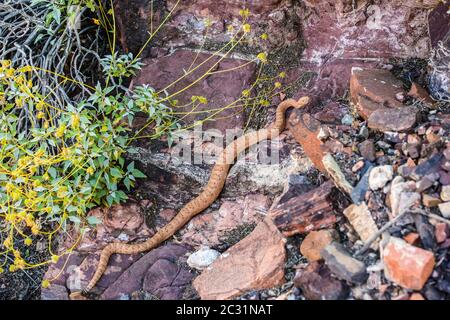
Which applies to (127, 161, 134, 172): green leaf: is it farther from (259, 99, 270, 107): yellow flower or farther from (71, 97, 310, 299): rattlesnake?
(259, 99, 270, 107): yellow flower

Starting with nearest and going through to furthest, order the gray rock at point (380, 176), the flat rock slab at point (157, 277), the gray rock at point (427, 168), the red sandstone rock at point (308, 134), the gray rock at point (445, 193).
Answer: the gray rock at point (445, 193)
the gray rock at point (427, 168)
the gray rock at point (380, 176)
the flat rock slab at point (157, 277)
the red sandstone rock at point (308, 134)

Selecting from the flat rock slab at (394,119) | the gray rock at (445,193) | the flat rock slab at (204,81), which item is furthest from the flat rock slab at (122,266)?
the gray rock at (445,193)

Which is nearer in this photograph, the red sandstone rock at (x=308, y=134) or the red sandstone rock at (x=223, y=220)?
Answer: the red sandstone rock at (x=308, y=134)

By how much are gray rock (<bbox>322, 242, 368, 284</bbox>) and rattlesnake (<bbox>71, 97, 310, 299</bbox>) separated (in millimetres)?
1140

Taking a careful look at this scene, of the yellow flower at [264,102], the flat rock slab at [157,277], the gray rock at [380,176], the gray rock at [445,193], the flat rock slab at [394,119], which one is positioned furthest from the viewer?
the yellow flower at [264,102]

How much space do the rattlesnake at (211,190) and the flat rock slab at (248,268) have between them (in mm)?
497

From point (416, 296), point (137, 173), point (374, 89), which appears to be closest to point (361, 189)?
point (416, 296)

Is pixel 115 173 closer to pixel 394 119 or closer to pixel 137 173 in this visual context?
pixel 137 173

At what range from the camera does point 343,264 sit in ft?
8.92

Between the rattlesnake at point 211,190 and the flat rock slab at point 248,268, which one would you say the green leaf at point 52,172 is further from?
the flat rock slab at point 248,268

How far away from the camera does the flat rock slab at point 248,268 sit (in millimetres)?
3049

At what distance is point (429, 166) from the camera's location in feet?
9.49

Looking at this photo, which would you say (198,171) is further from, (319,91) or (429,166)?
(429,166)

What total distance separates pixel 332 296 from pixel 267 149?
1371 mm
